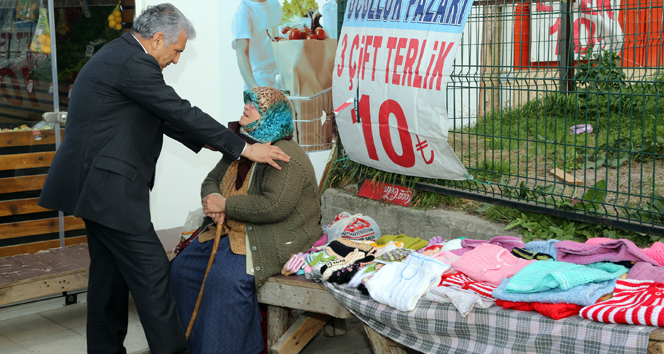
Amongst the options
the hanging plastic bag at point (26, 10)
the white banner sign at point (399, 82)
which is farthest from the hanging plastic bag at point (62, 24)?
the white banner sign at point (399, 82)

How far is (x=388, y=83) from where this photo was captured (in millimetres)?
4438

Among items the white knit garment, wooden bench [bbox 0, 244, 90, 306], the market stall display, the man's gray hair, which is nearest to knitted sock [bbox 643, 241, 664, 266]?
the market stall display

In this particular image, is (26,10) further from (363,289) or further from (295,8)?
(363,289)

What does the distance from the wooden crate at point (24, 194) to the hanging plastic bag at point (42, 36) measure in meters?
0.63

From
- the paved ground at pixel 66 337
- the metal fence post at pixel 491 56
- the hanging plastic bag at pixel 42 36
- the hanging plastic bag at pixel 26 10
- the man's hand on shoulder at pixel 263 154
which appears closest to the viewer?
the man's hand on shoulder at pixel 263 154

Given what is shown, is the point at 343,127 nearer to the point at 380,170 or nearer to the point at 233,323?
the point at 380,170

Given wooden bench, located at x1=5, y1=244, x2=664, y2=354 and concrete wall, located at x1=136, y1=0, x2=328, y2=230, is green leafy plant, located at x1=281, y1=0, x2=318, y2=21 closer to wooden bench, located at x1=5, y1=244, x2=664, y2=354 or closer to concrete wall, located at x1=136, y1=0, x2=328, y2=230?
concrete wall, located at x1=136, y1=0, x2=328, y2=230

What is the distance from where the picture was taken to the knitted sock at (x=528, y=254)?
2844mm

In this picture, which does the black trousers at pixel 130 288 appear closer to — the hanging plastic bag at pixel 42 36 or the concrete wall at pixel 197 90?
the concrete wall at pixel 197 90

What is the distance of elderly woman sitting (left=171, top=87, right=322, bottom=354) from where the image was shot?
3188 mm

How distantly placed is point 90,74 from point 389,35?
7.50 feet

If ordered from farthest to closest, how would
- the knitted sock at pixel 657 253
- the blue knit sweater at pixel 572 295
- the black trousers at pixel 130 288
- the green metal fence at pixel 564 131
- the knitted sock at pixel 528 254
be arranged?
the green metal fence at pixel 564 131
the black trousers at pixel 130 288
the knitted sock at pixel 528 254
the knitted sock at pixel 657 253
the blue knit sweater at pixel 572 295

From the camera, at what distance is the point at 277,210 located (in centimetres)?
327

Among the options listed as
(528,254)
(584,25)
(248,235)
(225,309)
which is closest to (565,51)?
(584,25)
